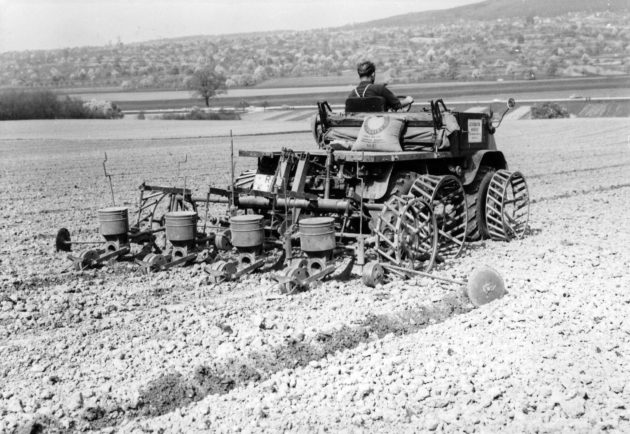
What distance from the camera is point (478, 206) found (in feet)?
34.9

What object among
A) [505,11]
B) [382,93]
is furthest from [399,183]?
[505,11]

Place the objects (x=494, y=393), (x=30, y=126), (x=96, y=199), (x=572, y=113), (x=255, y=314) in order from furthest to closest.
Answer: (x=572, y=113)
(x=30, y=126)
(x=96, y=199)
(x=255, y=314)
(x=494, y=393)

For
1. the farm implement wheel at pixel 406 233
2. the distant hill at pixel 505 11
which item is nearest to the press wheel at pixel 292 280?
the farm implement wheel at pixel 406 233

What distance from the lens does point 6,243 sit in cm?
1145

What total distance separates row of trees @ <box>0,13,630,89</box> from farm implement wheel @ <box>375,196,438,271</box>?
64701mm

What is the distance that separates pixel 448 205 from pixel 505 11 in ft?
613

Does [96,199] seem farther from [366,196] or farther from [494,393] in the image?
[494,393]

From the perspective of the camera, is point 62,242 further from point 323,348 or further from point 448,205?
point 448,205

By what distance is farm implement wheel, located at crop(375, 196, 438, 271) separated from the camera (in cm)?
868

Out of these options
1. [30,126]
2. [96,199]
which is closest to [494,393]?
[96,199]

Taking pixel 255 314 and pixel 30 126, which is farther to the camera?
pixel 30 126

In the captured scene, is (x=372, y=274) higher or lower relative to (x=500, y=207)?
lower

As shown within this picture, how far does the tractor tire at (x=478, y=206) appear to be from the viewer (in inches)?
420

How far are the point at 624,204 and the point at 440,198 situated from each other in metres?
5.79
